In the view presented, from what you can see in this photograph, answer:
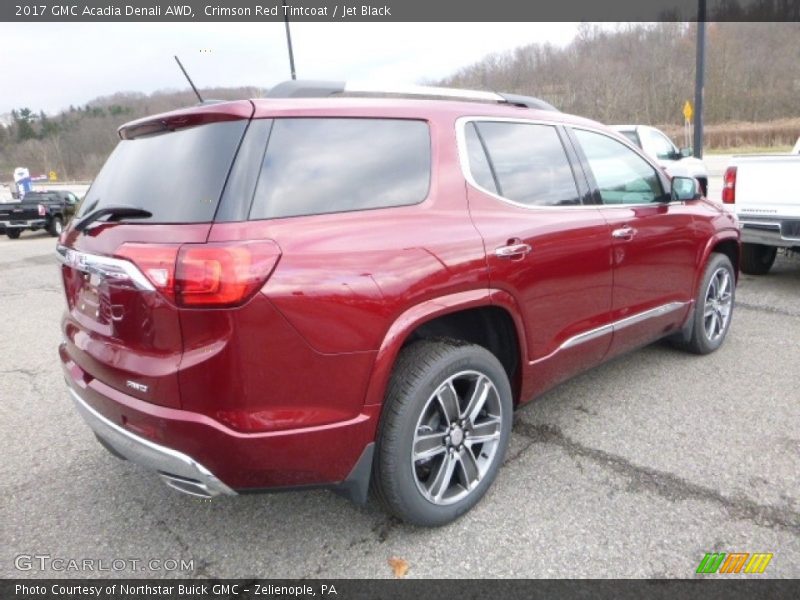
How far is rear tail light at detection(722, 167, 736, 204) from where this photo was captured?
6.34m

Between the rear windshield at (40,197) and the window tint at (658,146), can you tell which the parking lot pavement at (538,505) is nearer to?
the window tint at (658,146)

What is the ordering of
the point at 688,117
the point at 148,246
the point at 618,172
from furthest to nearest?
the point at 688,117
the point at 618,172
the point at 148,246

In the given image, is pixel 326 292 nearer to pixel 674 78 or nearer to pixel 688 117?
pixel 688 117

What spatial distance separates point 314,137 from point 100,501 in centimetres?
206

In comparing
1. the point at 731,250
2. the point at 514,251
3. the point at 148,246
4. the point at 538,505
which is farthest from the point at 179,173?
the point at 731,250

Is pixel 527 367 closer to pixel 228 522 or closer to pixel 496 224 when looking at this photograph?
pixel 496 224

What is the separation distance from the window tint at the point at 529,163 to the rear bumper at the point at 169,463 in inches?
69.3

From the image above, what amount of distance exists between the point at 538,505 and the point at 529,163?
1676mm

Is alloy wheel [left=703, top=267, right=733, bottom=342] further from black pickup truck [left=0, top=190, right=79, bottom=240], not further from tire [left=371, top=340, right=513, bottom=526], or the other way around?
black pickup truck [left=0, top=190, right=79, bottom=240]

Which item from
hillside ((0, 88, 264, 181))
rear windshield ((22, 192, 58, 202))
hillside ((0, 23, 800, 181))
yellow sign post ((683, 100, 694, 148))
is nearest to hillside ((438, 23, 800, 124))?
hillside ((0, 23, 800, 181))

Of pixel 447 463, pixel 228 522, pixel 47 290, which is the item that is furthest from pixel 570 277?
pixel 47 290

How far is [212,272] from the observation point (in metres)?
1.85

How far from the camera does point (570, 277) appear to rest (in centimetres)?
296

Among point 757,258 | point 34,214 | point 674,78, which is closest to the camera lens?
point 757,258
